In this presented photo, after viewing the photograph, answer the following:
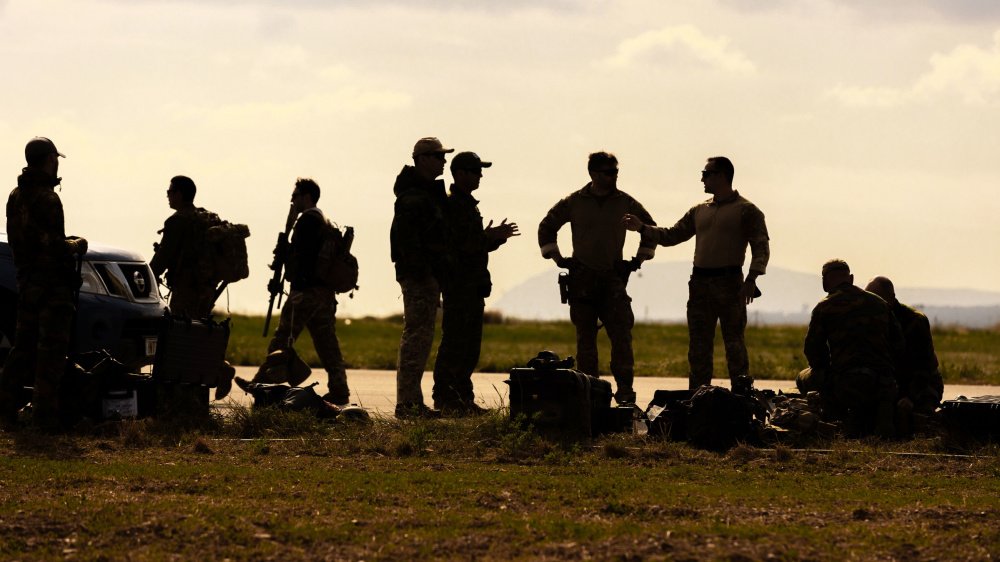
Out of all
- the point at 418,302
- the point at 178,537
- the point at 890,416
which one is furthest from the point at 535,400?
the point at 178,537

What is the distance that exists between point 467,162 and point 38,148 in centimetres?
377

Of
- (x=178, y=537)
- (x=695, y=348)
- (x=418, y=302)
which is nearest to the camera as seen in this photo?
(x=178, y=537)

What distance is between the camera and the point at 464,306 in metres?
13.3

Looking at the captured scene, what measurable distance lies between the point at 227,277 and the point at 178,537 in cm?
733

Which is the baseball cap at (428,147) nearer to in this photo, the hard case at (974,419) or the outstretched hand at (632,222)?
the outstretched hand at (632,222)

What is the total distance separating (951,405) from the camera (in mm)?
11234

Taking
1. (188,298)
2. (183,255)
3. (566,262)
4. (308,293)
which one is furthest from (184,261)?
(566,262)

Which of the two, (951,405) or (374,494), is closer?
(374,494)

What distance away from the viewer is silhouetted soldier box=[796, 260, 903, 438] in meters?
11.5

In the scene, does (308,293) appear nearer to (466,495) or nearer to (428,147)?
(428,147)

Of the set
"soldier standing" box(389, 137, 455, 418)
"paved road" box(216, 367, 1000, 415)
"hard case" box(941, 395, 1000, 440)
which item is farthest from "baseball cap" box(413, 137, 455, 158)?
"hard case" box(941, 395, 1000, 440)

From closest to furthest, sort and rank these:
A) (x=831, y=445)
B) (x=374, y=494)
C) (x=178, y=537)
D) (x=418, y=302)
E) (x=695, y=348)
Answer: (x=178, y=537)
(x=374, y=494)
(x=831, y=445)
(x=418, y=302)
(x=695, y=348)

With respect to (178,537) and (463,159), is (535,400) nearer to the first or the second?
(463,159)

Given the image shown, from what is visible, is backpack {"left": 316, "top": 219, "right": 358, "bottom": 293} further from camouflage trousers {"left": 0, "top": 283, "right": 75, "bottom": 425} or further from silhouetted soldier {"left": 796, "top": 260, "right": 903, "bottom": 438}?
silhouetted soldier {"left": 796, "top": 260, "right": 903, "bottom": 438}
